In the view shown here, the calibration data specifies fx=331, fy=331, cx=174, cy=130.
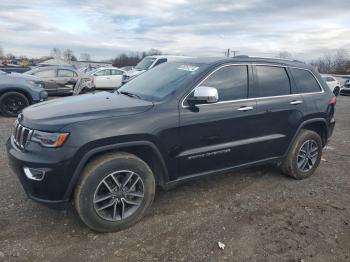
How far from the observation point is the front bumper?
298cm

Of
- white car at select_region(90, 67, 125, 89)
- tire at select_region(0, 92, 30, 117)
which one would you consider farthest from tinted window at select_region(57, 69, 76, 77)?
white car at select_region(90, 67, 125, 89)

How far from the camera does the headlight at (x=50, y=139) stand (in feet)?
9.81

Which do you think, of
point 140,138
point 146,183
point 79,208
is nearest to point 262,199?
point 146,183

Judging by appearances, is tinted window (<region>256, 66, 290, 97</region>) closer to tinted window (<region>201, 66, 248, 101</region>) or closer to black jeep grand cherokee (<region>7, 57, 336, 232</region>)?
black jeep grand cherokee (<region>7, 57, 336, 232</region>)

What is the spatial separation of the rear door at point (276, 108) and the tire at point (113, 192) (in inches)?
67.9

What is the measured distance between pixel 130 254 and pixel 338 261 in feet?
6.27

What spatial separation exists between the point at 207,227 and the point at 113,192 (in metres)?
1.07

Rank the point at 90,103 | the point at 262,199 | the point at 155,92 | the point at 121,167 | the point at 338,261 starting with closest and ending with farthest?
the point at 338,261
the point at 121,167
the point at 90,103
the point at 155,92
the point at 262,199

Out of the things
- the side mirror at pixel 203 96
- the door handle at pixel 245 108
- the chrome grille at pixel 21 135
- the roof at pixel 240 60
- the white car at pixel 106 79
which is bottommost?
the white car at pixel 106 79

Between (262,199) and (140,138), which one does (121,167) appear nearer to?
(140,138)

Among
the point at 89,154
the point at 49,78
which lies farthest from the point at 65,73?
the point at 89,154

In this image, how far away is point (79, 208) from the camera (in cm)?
Result: 318

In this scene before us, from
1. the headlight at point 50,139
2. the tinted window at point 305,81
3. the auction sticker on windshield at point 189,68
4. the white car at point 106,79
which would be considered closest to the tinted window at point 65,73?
the white car at point 106,79

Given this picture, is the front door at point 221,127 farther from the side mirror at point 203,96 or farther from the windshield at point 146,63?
the windshield at point 146,63
